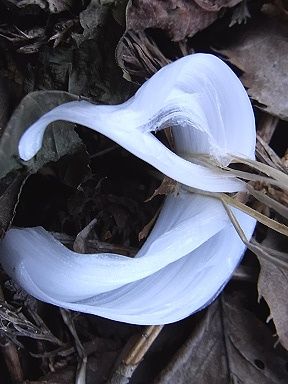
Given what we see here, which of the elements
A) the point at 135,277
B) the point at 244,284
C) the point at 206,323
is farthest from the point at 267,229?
the point at 135,277

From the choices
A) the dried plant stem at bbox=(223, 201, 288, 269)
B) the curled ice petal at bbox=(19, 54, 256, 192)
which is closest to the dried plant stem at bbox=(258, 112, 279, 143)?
the curled ice petal at bbox=(19, 54, 256, 192)

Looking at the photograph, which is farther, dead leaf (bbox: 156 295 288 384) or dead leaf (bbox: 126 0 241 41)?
dead leaf (bbox: 156 295 288 384)

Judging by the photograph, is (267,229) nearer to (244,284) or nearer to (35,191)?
(244,284)

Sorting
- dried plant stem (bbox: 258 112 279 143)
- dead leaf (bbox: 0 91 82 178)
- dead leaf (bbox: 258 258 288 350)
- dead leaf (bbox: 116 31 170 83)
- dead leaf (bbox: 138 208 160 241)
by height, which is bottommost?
dead leaf (bbox: 258 258 288 350)

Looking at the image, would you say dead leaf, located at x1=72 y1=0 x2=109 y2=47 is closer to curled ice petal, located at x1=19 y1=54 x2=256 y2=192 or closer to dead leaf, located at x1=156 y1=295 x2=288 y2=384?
curled ice petal, located at x1=19 y1=54 x2=256 y2=192

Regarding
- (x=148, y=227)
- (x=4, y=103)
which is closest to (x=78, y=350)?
(x=148, y=227)
